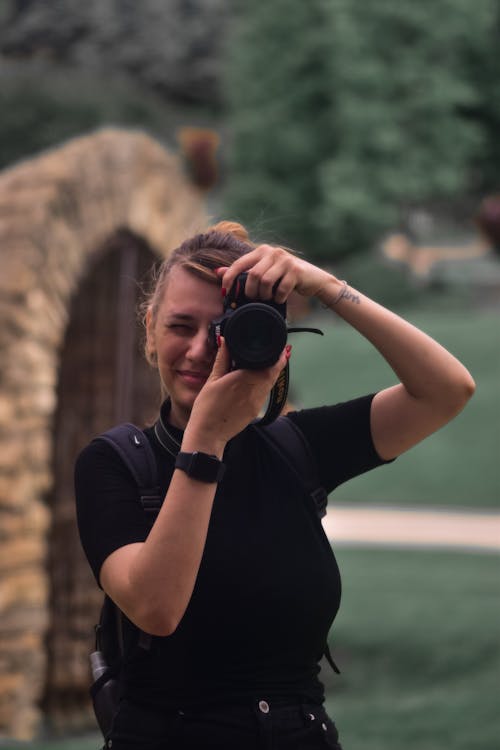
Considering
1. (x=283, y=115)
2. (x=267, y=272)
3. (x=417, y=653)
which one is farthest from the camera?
(x=283, y=115)

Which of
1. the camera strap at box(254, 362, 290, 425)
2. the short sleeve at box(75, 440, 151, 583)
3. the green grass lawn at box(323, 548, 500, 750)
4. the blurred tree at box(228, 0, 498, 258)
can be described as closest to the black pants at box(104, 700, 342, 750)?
the short sleeve at box(75, 440, 151, 583)

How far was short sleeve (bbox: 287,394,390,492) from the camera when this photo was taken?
2.62 metres

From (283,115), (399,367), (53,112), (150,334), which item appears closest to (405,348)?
(399,367)

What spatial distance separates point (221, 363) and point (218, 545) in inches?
13.1

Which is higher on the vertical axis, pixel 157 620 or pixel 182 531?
pixel 182 531

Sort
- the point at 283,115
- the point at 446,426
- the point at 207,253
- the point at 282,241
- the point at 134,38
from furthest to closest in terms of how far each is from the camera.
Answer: the point at 134,38, the point at 283,115, the point at 446,426, the point at 282,241, the point at 207,253

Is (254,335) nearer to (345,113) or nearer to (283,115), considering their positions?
(345,113)

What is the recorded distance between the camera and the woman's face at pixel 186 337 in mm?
2447

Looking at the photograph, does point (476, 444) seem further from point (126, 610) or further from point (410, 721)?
point (126, 610)

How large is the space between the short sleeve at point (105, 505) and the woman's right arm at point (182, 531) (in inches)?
1.3

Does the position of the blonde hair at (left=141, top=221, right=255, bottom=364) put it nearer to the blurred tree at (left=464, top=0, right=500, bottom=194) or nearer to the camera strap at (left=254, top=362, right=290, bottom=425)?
the camera strap at (left=254, top=362, right=290, bottom=425)

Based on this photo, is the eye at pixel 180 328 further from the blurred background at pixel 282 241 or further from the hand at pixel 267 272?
the blurred background at pixel 282 241

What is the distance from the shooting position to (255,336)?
2.28 metres

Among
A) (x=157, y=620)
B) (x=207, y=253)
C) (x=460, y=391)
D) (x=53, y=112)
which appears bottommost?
(x=157, y=620)
